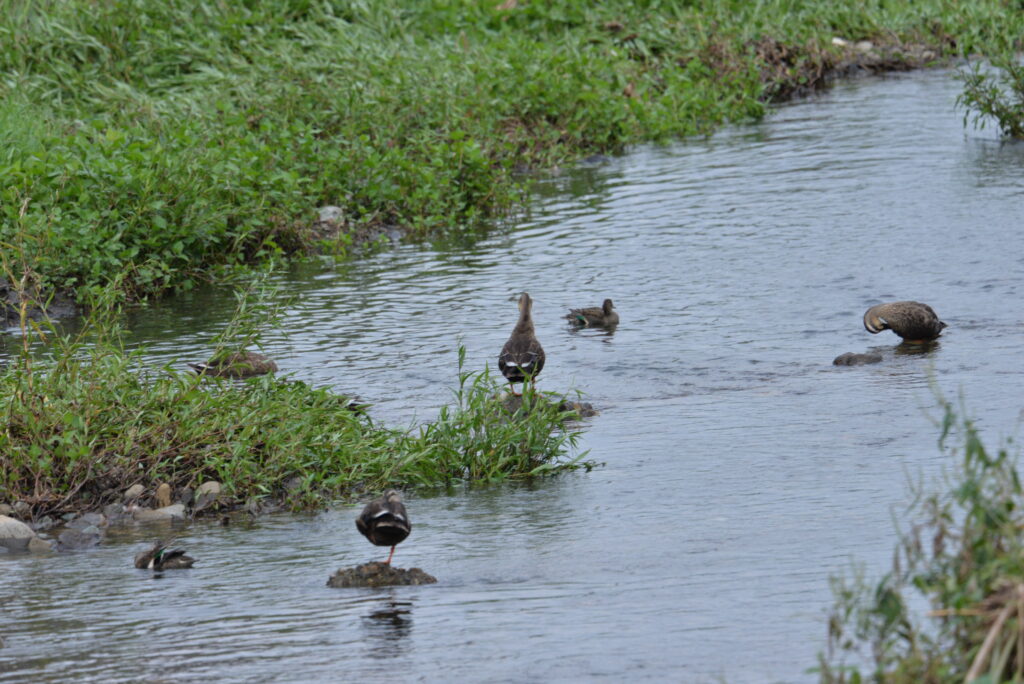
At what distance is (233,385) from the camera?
9539mm

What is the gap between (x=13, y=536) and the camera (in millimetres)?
7980

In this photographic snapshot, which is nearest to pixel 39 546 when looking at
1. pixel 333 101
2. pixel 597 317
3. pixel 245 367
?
pixel 245 367

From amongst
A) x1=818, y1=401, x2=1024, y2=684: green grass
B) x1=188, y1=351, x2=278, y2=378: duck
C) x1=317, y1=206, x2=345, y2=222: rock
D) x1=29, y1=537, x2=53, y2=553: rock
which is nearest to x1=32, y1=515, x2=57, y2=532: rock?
x1=29, y1=537, x2=53, y2=553: rock

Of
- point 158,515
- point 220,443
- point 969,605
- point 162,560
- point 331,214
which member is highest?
point 969,605

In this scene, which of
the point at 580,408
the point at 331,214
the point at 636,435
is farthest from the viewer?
the point at 331,214

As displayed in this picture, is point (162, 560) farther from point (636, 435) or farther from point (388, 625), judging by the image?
point (636, 435)

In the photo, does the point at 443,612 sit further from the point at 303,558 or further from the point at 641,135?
the point at 641,135

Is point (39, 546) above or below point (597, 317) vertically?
above

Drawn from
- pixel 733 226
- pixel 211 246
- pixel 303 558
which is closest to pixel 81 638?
pixel 303 558

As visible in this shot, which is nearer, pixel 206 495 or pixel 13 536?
pixel 13 536

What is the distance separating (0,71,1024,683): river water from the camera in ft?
20.9

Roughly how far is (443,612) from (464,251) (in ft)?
30.9

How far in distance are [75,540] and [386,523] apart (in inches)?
78.0

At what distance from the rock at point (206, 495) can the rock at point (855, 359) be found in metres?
4.80
